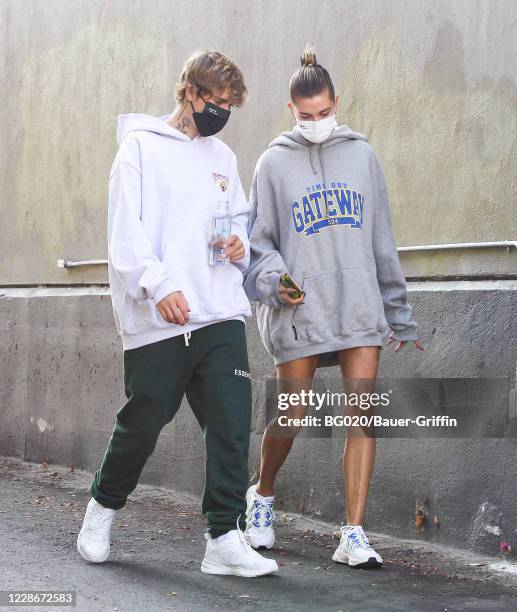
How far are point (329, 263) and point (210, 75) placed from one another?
0.91 meters

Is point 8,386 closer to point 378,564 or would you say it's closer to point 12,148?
point 12,148

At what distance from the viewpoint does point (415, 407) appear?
5238mm

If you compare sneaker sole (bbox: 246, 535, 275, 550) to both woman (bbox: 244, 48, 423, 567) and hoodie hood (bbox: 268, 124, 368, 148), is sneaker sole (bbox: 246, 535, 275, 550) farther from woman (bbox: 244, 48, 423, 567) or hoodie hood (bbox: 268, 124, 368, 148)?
hoodie hood (bbox: 268, 124, 368, 148)

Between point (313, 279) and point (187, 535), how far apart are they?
146 centimetres

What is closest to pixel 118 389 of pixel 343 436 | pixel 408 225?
pixel 343 436

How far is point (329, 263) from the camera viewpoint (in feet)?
15.8

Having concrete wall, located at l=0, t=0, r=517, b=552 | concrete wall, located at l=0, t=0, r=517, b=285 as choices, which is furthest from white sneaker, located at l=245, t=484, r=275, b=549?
concrete wall, located at l=0, t=0, r=517, b=285

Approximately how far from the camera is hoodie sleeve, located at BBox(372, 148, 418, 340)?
489cm

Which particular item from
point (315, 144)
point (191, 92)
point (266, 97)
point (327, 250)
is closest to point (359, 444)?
point (327, 250)

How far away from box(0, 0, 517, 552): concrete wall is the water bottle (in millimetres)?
1191

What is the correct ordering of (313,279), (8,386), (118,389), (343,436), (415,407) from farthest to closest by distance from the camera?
(8,386) → (118,389) → (343,436) → (415,407) → (313,279)

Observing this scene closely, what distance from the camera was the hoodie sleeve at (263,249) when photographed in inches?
188

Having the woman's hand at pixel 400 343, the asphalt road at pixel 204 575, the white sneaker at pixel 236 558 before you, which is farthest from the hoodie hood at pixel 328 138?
the asphalt road at pixel 204 575

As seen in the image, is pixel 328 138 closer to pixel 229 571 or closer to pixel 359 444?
pixel 359 444
